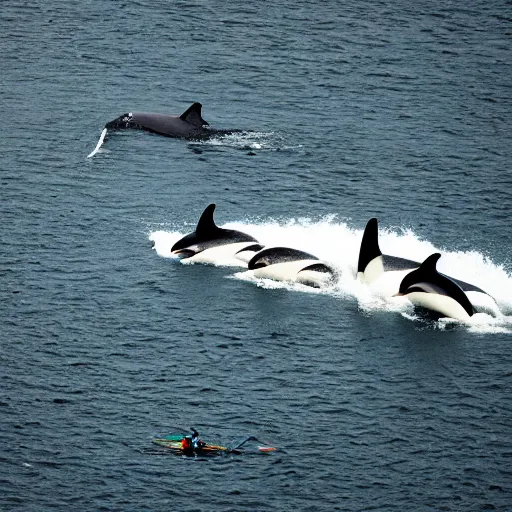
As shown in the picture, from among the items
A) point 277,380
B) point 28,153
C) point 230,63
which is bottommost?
point 277,380

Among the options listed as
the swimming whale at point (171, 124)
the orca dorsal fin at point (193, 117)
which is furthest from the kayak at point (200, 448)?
the orca dorsal fin at point (193, 117)

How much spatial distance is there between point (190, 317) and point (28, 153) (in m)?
23.2

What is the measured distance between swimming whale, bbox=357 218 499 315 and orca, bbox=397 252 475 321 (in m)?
1.02

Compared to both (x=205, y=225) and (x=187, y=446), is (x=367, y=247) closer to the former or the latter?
(x=205, y=225)

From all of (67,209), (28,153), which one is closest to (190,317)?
(67,209)

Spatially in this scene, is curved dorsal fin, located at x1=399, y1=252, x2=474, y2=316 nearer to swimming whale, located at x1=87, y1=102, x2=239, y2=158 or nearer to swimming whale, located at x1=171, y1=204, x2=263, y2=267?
swimming whale, located at x1=171, y1=204, x2=263, y2=267

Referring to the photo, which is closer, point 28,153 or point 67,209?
point 67,209

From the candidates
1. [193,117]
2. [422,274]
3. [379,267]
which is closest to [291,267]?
[379,267]

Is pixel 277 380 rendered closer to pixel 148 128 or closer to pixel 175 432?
pixel 175 432

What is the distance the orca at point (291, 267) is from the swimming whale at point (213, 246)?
1.46m

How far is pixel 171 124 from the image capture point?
74438 mm

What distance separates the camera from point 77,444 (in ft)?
136

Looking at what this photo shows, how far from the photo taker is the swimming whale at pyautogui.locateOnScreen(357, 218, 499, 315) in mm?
53156

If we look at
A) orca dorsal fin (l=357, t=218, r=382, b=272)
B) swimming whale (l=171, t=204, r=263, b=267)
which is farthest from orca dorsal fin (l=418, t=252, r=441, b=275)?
swimming whale (l=171, t=204, r=263, b=267)
